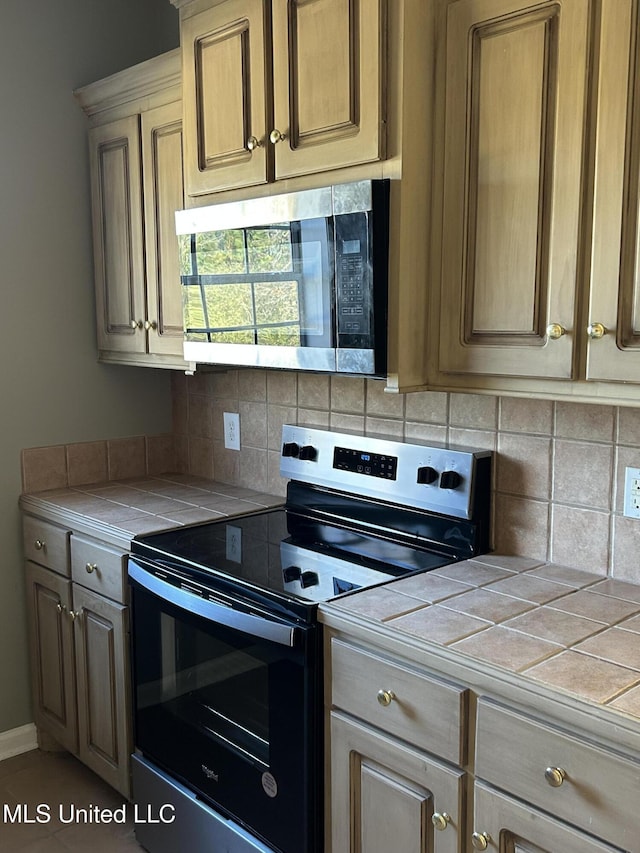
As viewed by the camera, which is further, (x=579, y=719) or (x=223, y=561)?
(x=223, y=561)

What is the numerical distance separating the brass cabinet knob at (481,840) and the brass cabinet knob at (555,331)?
876mm

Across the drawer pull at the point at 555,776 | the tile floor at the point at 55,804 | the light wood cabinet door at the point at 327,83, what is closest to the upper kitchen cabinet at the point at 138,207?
the light wood cabinet door at the point at 327,83

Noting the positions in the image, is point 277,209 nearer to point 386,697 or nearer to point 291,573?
point 291,573

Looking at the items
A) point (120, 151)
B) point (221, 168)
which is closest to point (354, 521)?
point (221, 168)

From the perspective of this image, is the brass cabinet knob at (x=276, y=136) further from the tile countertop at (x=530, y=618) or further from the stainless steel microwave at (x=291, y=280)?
the tile countertop at (x=530, y=618)

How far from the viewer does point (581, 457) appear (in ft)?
5.70

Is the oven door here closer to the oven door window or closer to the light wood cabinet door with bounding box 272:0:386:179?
the oven door window

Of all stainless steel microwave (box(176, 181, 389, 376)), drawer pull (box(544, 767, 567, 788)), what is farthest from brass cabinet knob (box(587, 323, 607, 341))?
drawer pull (box(544, 767, 567, 788))

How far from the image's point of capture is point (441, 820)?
1384 mm

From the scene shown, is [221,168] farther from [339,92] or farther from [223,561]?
[223,561]

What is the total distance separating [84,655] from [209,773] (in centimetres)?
66

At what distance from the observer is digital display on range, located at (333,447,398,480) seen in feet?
6.73

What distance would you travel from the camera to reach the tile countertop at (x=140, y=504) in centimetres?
222

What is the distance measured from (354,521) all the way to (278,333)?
0.58 m
